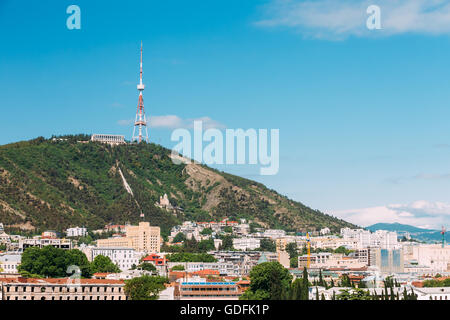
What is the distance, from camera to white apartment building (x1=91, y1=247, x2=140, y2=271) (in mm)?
105938

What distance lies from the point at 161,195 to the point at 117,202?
12795 millimetres

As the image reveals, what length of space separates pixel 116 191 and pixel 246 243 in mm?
30409

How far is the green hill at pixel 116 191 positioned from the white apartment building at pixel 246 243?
531 inches

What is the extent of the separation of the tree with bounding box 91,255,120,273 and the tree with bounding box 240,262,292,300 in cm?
2436

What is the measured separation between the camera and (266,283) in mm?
63438

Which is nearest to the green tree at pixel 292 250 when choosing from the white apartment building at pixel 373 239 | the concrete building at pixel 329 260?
Answer: the concrete building at pixel 329 260

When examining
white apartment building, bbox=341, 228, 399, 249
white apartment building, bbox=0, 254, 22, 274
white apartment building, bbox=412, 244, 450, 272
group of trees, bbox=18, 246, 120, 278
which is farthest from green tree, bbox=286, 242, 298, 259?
group of trees, bbox=18, 246, 120, 278

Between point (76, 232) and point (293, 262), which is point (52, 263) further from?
point (76, 232)

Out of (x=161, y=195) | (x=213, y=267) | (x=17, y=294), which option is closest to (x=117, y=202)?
(x=161, y=195)

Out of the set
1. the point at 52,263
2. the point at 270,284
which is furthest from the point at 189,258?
the point at 270,284

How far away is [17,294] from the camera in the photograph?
57125 millimetres

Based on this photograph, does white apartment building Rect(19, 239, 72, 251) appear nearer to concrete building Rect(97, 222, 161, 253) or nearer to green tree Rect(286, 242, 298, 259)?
concrete building Rect(97, 222, 161, 253)

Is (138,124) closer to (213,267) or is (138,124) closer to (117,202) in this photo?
(117,202)

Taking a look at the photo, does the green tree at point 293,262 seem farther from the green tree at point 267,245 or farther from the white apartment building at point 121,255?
the white apartment building at point 121,255
